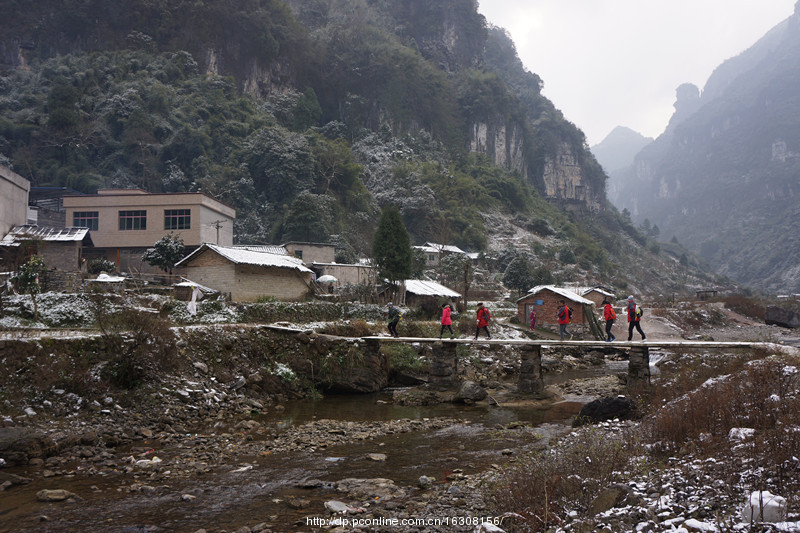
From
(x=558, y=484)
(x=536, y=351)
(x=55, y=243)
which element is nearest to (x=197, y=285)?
(x=55, y=243)

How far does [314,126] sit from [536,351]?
85.8 meters

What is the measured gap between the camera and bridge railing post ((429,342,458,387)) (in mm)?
20984

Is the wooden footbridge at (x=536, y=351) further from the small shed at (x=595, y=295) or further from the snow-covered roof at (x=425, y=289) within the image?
the small shed at (x=595, y=295)

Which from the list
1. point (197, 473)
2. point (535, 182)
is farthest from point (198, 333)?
point (535, 182)

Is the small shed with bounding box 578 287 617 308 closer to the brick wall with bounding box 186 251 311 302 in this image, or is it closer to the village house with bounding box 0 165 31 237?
the brick wall with bounding box 186 251 311 302

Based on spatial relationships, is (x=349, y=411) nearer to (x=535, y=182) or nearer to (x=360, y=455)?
(x=360, y=455)

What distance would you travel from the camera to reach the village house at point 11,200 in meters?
34.7

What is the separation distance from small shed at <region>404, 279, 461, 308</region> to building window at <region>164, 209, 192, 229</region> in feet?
71.2

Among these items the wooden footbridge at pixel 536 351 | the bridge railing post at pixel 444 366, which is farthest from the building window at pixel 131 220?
the bridge railing post at pixel 444 366

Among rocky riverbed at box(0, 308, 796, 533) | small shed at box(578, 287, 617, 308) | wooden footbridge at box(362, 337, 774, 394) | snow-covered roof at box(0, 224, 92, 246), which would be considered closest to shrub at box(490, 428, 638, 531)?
rocky riverbed at box(0, 308, 796, 533)

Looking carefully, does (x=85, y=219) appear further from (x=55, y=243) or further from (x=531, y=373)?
(x=531, y=373)

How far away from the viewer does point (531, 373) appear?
63.6ft

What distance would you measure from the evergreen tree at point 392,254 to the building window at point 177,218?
65.0ft

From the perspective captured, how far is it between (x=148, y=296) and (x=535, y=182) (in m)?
132
